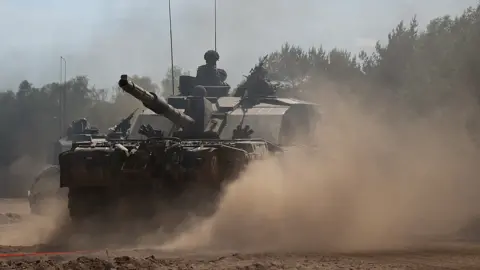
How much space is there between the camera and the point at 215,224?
11.5 m

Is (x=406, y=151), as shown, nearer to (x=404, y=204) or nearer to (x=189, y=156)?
(x=404, y=204)

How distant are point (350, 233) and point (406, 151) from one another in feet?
24.7

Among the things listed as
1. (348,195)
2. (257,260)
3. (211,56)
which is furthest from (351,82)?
(257,260)

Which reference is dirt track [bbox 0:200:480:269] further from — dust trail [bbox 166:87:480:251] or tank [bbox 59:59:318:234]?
tank [bbox 59:59:318:234]

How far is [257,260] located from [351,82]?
29.1 metres

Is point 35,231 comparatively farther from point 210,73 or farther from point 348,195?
point 210,73

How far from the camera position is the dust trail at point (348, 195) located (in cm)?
1139

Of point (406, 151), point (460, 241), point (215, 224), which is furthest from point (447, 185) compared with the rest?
point (215, 224)

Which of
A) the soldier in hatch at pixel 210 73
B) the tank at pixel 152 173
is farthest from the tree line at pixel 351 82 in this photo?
the tank at pixel 152 173

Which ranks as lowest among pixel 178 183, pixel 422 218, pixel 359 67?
pixel 422 218

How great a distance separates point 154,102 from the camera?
12922 mm

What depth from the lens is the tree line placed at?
2591 cm

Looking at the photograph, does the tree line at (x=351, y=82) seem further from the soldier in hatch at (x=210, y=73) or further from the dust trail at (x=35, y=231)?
the dust trail at (x=35, y=231)

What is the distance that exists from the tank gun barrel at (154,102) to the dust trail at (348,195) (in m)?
2.01
